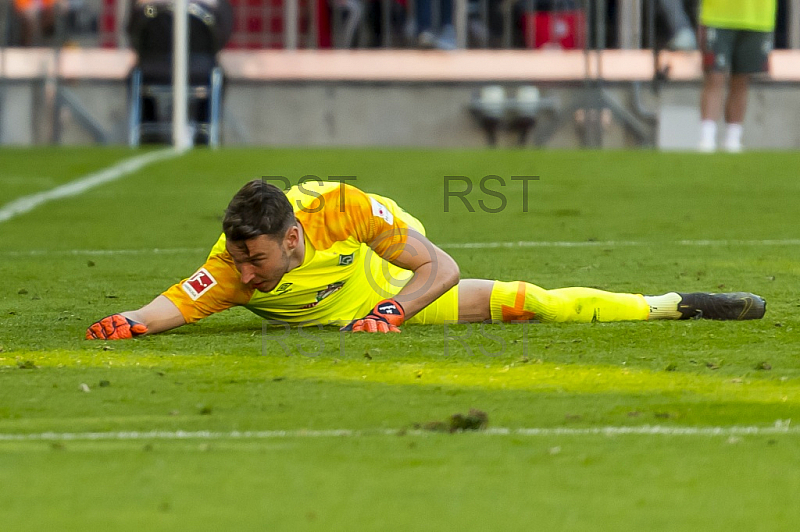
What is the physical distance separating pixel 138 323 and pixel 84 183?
22.2 ft

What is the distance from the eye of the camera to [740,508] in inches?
121

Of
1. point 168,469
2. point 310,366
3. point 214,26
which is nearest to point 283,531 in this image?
point 168,469

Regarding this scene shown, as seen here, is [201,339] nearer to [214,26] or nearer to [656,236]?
[656,236]

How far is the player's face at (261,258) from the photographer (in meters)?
4.78

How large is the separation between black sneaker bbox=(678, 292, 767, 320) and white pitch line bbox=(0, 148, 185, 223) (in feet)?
18.5

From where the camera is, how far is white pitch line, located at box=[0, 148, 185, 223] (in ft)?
33.9

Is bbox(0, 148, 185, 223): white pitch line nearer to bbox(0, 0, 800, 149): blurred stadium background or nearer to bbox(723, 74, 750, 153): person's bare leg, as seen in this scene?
bbox(0, 0, 800, 149): blurred stadium background

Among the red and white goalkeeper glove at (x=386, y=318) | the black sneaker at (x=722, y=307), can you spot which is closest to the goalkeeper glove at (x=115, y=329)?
the red and white goalkeeper glove at (x=386, y=318)

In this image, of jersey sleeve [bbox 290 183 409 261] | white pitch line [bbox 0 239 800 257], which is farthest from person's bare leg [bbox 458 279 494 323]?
white pitch line [bbox 0 239 800 257]

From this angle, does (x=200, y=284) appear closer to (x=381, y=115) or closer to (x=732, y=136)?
(x=732, y=136)

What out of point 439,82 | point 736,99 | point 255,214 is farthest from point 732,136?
point 255,214

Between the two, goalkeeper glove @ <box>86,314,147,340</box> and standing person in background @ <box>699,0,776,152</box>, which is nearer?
goalkeeper glove @ <box>86,314,147,340</box>

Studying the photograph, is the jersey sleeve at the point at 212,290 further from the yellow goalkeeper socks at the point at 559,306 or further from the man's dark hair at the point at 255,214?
the yellow goalkeeper socks at the point at 559,306

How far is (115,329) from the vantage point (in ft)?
16.8
